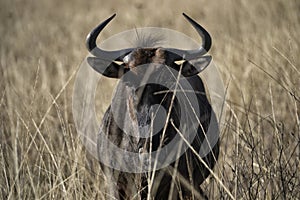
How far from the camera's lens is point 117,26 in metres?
12.8

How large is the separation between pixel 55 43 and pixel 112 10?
10.1 ft

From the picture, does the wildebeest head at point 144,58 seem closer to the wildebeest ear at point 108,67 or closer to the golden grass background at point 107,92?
the wildebeest ear at point 108,67

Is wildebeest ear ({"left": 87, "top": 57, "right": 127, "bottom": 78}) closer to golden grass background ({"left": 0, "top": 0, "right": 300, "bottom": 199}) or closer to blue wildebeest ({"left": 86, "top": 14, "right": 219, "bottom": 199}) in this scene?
blue wildebeest ({"left": 86, "top": 14, "right": 219, "bottom": 199})

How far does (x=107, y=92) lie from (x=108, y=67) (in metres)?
3.15

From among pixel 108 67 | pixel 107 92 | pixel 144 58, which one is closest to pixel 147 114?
pixel 144 58

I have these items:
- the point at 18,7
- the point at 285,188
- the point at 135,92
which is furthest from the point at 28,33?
the point at 285,188

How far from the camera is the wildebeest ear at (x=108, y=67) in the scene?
5.15 meters

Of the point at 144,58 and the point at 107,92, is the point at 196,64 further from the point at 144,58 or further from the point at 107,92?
the point at 107,92

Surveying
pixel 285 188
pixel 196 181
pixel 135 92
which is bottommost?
pixel 196 181

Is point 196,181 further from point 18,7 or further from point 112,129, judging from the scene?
point 18,7

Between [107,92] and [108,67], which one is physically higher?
[108,67]

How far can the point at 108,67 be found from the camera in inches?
203

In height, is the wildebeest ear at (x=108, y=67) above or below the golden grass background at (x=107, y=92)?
above

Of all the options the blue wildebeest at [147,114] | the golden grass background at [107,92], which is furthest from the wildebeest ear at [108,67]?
the golden grass background at [107,92]
